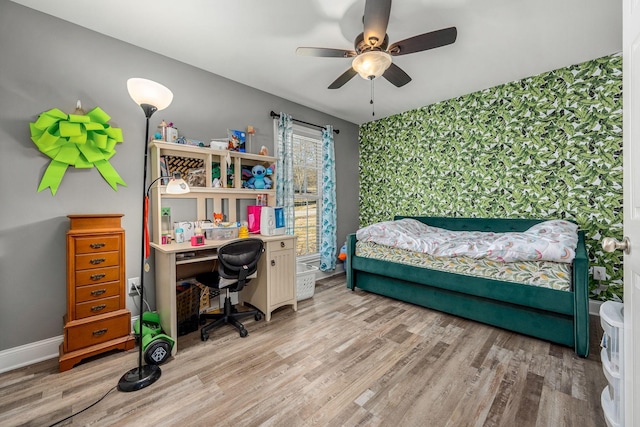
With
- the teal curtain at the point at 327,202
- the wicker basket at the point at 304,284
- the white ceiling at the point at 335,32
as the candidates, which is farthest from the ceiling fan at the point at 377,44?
the wicker basket at the point at 304,284

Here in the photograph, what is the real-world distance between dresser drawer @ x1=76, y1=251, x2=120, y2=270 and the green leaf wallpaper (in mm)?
3611

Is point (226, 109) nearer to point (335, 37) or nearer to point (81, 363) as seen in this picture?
point (335, 37)

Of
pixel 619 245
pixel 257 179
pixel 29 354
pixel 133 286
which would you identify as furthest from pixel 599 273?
pixel 29 354

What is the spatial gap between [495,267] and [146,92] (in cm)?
302

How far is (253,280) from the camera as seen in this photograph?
2715 mm

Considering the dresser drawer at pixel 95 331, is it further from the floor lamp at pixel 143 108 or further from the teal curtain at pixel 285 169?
the teal curtain at pixel 285 169

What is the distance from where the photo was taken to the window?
3.76 m

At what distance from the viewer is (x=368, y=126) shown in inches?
180

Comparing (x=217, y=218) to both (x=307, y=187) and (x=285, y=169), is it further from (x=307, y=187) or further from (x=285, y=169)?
(x=307, y=187)

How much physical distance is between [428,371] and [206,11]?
9.86ft

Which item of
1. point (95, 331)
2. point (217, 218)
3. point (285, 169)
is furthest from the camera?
point (285, 169)

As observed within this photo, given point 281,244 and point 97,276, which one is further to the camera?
point 281,244

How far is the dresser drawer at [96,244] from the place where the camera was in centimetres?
183

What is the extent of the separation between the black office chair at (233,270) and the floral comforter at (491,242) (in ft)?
5.15
